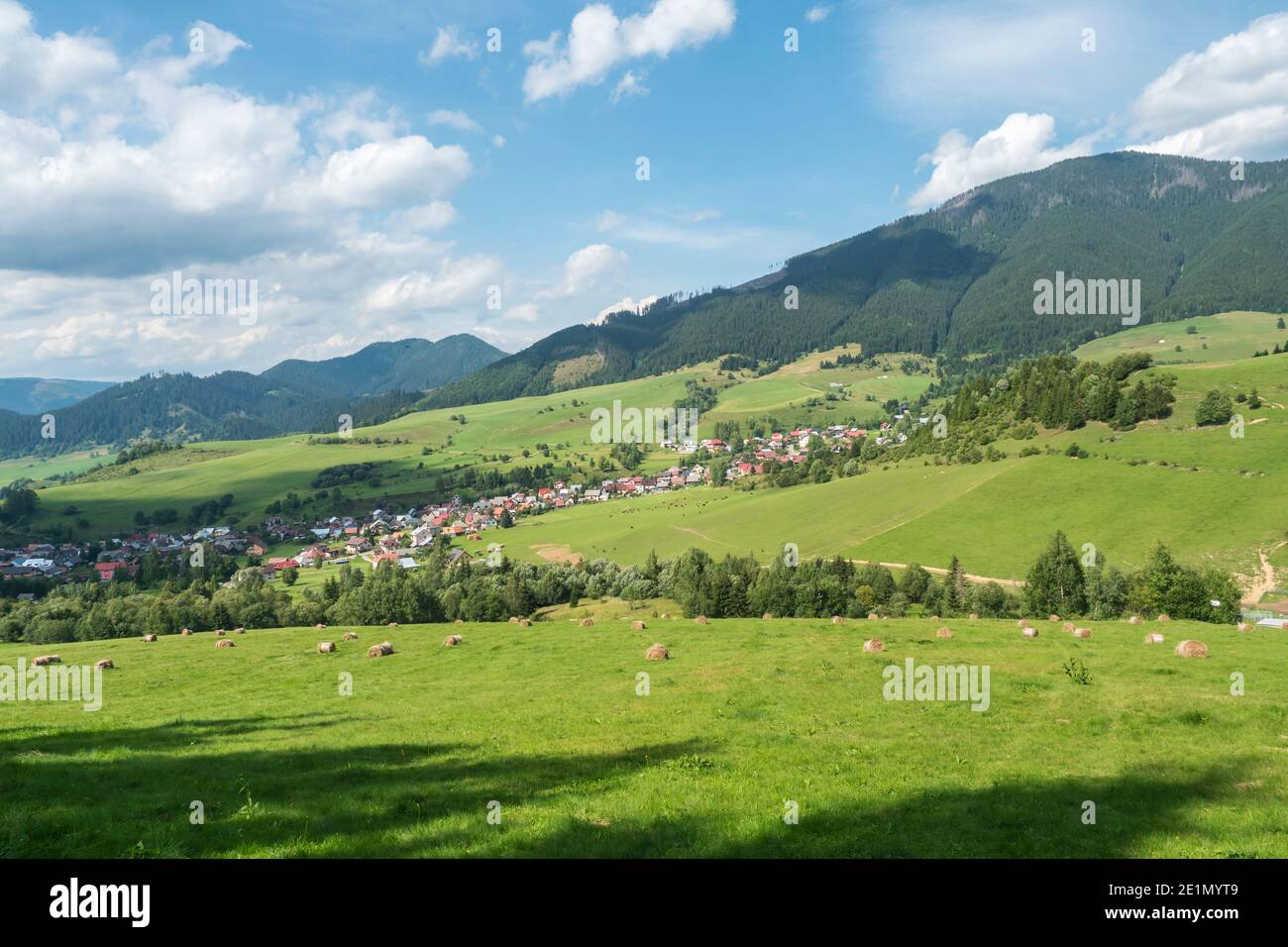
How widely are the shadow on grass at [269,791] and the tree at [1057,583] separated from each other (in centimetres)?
7472

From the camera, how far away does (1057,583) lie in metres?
77.9

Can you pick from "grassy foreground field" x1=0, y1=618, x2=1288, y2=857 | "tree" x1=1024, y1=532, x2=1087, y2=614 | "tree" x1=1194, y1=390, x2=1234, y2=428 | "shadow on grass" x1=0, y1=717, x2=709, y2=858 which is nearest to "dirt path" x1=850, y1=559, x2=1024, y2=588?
"tree" x1=1024, y1=532, x2=1087, y2=614

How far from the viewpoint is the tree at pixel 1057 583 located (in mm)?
76438

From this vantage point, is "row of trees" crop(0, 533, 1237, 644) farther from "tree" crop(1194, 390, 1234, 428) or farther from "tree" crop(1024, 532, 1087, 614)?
"tree" crop(1194, 390, 1234, 428)

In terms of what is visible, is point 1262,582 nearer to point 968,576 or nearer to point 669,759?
point 968,576

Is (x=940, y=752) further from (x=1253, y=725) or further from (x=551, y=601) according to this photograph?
(x=551, y=601)

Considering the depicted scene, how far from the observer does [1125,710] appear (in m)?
21.1

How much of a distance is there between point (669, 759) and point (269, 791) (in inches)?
371

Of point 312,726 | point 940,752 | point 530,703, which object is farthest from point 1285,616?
point 312,726

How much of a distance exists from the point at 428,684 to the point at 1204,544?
122 metres

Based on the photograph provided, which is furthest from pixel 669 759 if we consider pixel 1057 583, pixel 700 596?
pixel 1057 583

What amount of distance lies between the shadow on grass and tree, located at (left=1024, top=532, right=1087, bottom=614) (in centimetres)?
7472

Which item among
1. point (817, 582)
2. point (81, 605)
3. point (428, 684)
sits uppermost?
point (428, 684)

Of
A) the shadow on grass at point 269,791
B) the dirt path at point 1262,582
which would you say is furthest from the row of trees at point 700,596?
the shadow on grass at point 269,791
